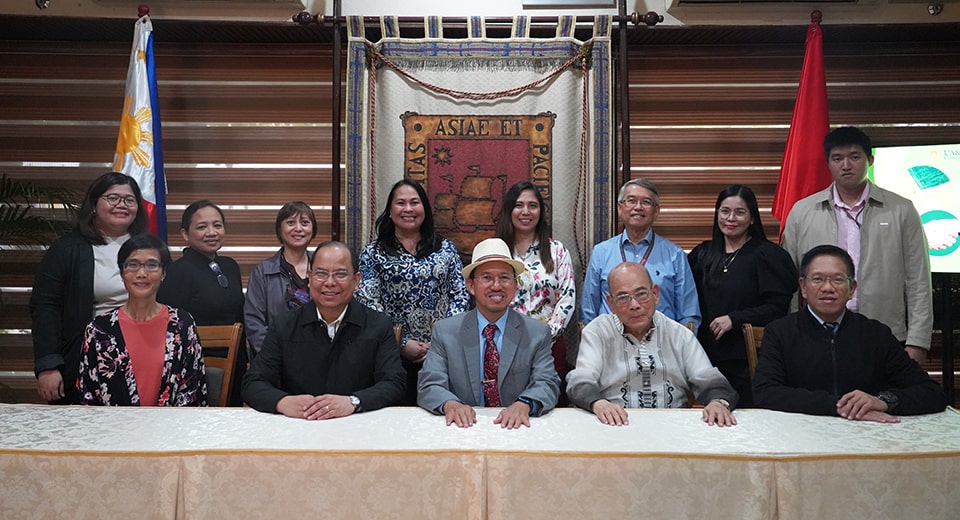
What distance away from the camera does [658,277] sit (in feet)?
10.3

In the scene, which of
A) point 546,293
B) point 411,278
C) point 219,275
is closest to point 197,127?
point 219,275

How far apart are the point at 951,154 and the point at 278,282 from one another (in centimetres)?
352

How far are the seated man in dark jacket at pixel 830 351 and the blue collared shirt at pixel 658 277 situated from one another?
0.71m

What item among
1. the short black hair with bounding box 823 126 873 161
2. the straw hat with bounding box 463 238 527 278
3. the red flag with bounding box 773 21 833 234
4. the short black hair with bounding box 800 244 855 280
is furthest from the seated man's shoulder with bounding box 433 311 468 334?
the red flag with bounding box 773 21 833 234

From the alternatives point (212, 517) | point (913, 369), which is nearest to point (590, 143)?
point (913, 369)

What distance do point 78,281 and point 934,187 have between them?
4.17 metres

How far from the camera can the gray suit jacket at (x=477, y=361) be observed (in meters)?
2.32

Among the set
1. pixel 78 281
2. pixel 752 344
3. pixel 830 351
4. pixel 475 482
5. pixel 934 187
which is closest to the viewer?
pixel 475 482

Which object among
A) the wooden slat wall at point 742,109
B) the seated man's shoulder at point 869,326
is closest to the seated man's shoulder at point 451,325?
the seated man's shoulder at point 869,326

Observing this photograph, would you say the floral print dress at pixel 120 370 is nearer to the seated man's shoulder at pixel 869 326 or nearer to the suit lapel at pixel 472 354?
the suit lapel at pixel 472 354

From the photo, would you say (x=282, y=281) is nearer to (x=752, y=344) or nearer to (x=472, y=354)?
(x=472, y=354)

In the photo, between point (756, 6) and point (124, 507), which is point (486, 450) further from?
point (756, 6)

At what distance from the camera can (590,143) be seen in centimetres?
387

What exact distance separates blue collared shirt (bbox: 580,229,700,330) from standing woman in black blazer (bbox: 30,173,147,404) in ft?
6.39
